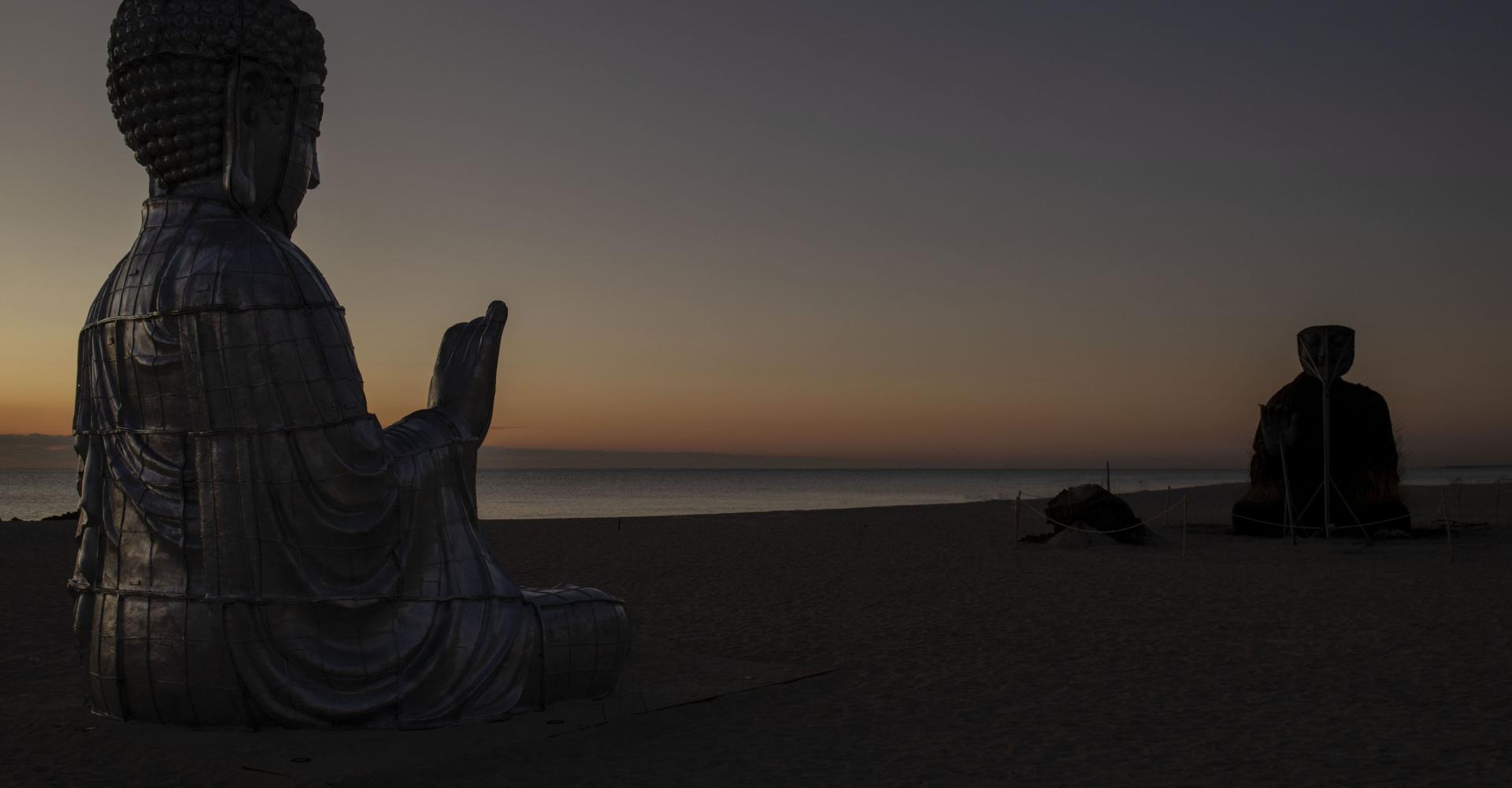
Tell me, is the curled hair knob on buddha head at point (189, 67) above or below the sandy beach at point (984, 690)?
above

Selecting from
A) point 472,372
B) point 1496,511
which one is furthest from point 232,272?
point 1496,511

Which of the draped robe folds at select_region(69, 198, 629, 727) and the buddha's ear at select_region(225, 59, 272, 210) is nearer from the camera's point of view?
the draped robe folds at select_region(69, 198, 629, 727)

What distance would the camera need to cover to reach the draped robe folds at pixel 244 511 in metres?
5.16

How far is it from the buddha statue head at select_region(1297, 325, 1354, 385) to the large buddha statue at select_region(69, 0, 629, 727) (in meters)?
17.2

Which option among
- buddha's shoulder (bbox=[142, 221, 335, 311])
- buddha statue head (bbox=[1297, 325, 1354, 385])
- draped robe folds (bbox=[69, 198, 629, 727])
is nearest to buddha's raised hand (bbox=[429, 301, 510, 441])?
draped robe folds (bbox=[69, 198, 629, 727])

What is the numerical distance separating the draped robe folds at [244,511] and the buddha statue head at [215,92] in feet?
0.66

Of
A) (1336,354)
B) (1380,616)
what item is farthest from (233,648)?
(1336,354)

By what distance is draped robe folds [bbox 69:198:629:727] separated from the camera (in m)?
5.16

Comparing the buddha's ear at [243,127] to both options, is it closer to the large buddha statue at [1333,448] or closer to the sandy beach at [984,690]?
the sandy beach at [984,690]

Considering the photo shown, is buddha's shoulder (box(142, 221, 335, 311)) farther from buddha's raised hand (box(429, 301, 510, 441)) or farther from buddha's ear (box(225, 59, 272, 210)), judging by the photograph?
buddha's raised hand (box(429, 301, 510, 441))

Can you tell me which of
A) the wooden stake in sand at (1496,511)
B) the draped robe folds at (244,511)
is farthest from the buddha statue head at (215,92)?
the wooden stake in sand at (1496,511)

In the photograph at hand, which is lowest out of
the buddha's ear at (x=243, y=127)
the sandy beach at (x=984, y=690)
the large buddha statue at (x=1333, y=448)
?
the sandy beach at (x=984, y=690)

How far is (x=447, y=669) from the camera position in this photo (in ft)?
18.3

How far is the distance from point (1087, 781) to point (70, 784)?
186 inches
